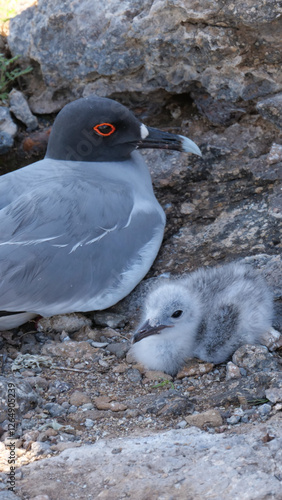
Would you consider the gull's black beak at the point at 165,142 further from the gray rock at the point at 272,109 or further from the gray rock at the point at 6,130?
the gray rock at the point at 6,130

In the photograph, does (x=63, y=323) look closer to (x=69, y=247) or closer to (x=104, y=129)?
(x=69, y=247)

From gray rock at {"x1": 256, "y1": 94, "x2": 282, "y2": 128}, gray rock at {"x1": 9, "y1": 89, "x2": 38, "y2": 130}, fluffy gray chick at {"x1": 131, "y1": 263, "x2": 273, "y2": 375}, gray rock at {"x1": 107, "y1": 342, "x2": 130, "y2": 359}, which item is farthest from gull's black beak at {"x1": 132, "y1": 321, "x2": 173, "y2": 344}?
gray rock at {"x1": 9, "y1": 89, "x2": 38, "y2": 130}

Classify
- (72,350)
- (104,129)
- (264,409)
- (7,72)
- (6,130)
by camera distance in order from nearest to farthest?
(264,409), (72,350), (104,129), (6,130), (7,72)

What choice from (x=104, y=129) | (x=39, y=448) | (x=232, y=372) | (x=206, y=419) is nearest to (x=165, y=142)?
(x=104, y=129)

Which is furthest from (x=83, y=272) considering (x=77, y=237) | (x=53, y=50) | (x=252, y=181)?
(x=53, y=50)

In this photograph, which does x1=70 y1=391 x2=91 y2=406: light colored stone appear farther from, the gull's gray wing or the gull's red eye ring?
the gull's red eye ring

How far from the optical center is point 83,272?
13.0 ft

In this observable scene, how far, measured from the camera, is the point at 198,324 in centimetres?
368

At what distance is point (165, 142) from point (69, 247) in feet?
3.72

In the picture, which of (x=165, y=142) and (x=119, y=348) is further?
(x=165, y=142)

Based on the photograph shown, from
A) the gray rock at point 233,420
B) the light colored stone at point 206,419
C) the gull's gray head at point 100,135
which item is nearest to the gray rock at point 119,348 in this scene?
the light colored stone at point 206,419

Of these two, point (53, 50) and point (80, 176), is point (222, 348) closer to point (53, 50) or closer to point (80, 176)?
point (80, 176)

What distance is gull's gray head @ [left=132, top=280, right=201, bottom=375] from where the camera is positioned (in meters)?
3.60

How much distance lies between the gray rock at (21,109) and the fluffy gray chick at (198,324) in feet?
8.47
